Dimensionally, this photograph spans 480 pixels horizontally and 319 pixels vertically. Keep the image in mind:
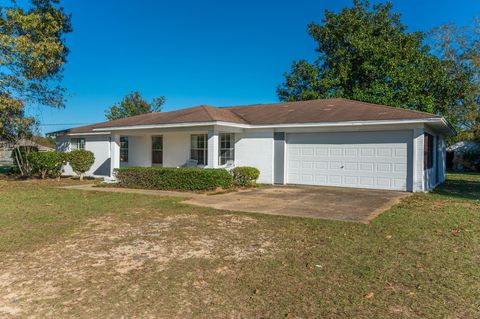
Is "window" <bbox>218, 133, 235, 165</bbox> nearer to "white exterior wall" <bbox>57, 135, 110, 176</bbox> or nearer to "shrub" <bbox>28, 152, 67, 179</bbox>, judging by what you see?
"white exterior wall" <bbox>57, 135, 110, 176</bbox>

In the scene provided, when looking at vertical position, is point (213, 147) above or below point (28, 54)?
below

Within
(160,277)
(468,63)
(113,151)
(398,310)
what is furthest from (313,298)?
(468,63)

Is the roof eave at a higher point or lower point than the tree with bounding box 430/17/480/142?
lower

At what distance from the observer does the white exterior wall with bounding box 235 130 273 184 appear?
16.0 meters

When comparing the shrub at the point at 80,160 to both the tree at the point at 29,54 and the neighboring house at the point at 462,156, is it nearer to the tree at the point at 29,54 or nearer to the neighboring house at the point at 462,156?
the tree at the point at 29,54

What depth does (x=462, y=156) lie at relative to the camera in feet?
115

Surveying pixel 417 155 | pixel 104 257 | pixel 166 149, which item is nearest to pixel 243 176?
pixel 166 149

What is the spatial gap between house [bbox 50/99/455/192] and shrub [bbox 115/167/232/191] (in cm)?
124

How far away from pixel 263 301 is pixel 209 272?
3.47 feet

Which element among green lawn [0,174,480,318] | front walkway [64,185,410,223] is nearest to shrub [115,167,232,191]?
front walkway [64,185,410,223]

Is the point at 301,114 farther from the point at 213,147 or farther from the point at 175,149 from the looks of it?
the point at 175,149

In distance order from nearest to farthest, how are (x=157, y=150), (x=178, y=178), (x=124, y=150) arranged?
(x=178, y=178), (x=157, y=150), (x=124, y=150)

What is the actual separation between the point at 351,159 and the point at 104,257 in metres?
11.5

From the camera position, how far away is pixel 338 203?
1022cm
